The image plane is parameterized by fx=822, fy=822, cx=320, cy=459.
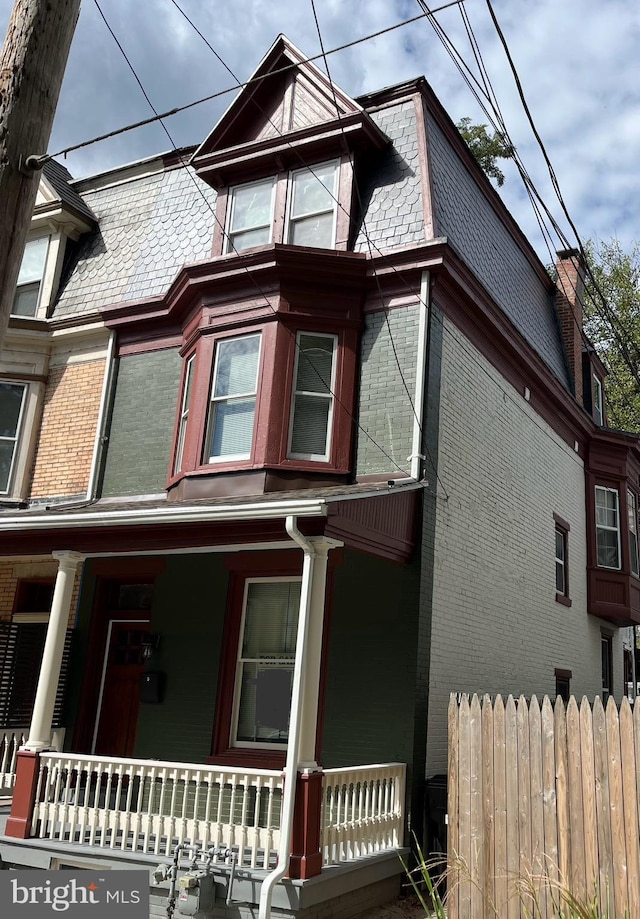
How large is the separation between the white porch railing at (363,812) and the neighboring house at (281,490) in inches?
1.3

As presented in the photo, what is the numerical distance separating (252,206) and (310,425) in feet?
13.5

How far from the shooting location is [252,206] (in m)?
12.9

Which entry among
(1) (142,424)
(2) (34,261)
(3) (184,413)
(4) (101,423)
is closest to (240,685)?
(3) (184,413)

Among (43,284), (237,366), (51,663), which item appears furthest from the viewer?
(43,284)

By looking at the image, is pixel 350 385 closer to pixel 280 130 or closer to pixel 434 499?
pixel 434 499

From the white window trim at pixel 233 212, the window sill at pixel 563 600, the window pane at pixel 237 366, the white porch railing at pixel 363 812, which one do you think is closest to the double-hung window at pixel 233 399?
the window pane at pixel 237 366

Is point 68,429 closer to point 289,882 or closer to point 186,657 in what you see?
point 186,657

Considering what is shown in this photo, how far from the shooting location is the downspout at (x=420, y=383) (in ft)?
33.4

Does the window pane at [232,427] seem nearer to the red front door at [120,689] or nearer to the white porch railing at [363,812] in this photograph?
the red front door at [120,689]

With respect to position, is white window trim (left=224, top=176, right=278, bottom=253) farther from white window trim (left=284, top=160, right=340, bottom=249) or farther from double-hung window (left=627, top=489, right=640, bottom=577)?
double-hung window (left=627, top=489, right=640, bottom=577)

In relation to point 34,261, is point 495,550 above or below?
below

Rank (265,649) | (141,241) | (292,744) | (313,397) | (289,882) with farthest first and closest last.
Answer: (141,241) → (313,397) → (265,649) → (292,744) → (289,882)

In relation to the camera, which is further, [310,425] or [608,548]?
[608,548]
